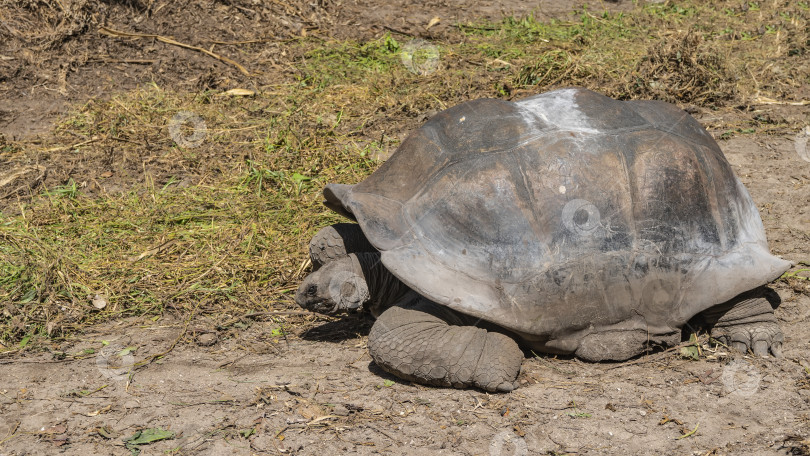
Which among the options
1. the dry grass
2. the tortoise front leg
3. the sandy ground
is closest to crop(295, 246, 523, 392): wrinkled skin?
the tortoise front leg

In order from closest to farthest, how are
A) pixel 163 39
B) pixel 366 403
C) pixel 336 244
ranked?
pixel 366 403 → pixel 336 244 → pixel 163 39

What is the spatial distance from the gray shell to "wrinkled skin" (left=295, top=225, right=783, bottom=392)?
145 mm

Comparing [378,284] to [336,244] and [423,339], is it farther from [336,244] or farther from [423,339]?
[423,339]

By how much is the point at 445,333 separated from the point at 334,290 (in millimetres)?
620

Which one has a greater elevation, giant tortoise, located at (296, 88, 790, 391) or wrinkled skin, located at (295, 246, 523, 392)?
giant tortoise, located at (296, 88, 790, 391)

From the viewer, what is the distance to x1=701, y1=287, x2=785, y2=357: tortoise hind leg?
12.8 feet

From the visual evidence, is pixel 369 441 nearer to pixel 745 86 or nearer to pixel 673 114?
pixel 673 114

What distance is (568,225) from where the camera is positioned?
3697mm

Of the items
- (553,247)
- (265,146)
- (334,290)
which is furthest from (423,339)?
(265,146)

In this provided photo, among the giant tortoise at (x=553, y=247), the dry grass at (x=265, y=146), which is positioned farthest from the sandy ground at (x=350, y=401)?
the dry grass at (x=265, y=146)

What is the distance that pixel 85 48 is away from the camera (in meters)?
7.82

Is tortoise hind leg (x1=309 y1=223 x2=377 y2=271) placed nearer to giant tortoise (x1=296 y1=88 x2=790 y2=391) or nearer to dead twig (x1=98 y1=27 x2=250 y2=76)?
giant tortoise (x1=296 y1=88 x2=790 y2=391)

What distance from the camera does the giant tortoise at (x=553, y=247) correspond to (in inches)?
145

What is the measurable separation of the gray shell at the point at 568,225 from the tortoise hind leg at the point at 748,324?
191 millimetres
